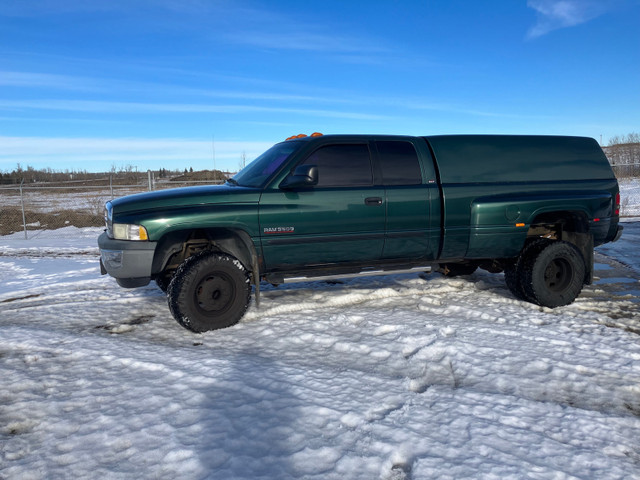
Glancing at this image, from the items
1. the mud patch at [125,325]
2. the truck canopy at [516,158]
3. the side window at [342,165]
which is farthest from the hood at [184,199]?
the truck canopy at [516,158]

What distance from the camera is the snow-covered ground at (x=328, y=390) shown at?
7.74 ft

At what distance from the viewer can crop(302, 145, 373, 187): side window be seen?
4.77 metres

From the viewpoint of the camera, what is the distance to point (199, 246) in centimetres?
481

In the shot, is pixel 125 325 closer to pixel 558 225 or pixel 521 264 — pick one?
pixel 521 264

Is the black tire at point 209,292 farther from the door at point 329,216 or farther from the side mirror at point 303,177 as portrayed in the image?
the side mirror at point 303,177

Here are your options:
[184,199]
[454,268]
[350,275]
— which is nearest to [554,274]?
[454,268]

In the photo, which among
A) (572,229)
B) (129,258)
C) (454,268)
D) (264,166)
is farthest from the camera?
(454,268)

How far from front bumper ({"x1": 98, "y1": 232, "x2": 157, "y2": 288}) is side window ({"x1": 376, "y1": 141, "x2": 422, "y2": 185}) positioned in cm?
246

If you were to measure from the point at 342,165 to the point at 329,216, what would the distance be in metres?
0.59

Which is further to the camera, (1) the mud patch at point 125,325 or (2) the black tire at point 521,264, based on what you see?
(2) the black tire at point 521,264

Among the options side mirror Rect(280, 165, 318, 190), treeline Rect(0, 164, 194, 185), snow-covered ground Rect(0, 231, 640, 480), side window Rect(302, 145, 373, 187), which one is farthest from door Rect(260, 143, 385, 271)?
treeline Rect(0, 164, 194, 185)

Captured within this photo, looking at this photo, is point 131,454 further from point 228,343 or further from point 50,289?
point 50,289

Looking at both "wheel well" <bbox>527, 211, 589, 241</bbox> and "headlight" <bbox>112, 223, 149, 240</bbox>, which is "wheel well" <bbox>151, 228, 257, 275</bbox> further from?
"wheel well" <bbox>527, 211, 589, 241</bbox>

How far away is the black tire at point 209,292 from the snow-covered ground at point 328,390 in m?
0.16
